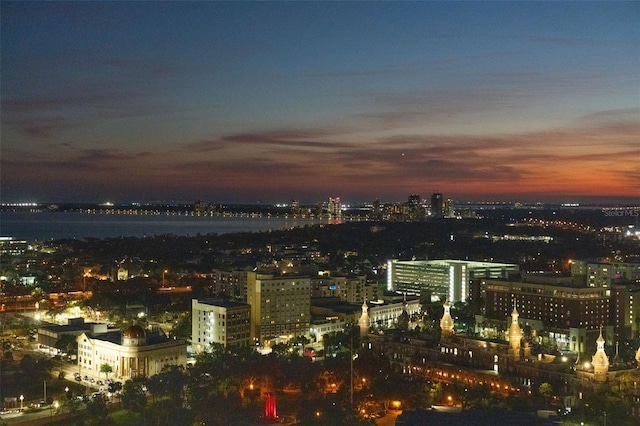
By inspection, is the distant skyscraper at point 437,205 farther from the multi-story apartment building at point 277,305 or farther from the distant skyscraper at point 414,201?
the multi-story apartment building at point 277,305

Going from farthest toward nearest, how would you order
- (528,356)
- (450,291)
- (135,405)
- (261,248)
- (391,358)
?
(261,248) → (450,291) → (391,358) → (528,356) → (135,405)

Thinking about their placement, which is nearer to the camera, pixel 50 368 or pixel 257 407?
pixel 257 407

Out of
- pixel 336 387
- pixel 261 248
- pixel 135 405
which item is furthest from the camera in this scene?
pixel 261 248

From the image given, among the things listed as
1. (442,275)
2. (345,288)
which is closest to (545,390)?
(345,288)

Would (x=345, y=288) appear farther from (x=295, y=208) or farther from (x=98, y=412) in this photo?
(x=295, y=208)

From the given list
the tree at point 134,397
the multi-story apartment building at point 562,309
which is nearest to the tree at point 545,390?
the tree at point 134,397

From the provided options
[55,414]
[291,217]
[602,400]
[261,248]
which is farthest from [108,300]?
[291,217]

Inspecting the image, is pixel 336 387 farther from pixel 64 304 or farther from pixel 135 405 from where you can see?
pixel 64 304
